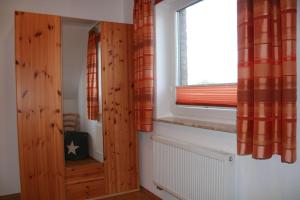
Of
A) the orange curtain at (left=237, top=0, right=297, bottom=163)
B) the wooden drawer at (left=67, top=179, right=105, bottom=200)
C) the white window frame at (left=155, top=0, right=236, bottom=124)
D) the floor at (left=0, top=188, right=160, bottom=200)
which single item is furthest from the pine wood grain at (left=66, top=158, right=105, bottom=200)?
the orange curtain at (left=237, top=0, right=297, bottom=163)

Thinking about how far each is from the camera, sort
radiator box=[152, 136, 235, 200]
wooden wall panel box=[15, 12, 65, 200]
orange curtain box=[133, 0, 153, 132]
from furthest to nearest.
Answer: orange curtain box=[133, 0, 153, 132] → wooden wall panel box=[15, 12, 65, 200] → radiator box=[152, 136, 235, 200]

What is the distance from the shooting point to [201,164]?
1915 mm

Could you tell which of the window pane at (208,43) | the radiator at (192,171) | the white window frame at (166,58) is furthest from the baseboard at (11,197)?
the window pane at (208,43)

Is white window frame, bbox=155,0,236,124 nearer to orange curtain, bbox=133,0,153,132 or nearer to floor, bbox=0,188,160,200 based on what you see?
orange curtain, bbox=133,0,153,132

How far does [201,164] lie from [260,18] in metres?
1.07

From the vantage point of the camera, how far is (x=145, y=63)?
8.18ft

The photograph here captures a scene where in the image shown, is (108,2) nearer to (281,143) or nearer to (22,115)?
(22,115)

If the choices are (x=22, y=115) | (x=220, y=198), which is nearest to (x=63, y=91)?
(x=22, y=115)

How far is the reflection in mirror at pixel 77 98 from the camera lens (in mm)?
2492

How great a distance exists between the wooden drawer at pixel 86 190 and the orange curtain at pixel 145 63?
727mm

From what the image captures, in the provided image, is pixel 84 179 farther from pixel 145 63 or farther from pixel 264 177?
pixel 264 177

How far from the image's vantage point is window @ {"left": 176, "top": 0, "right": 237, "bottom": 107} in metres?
1.97

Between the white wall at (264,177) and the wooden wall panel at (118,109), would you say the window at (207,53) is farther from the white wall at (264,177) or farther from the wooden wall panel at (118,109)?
the wooden wall panel at (118,109)

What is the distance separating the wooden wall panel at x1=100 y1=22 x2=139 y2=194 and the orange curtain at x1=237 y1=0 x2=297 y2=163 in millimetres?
1518
